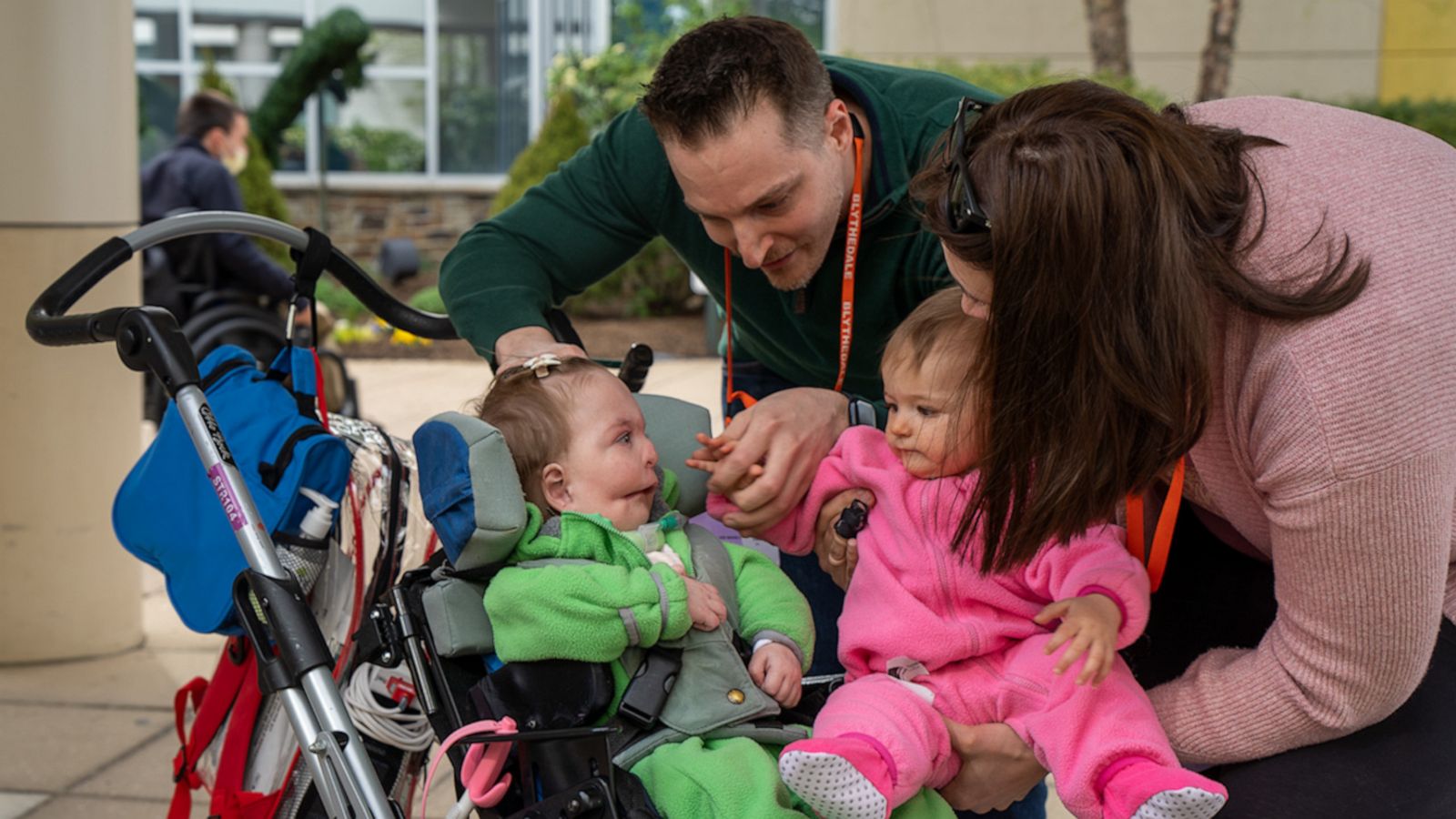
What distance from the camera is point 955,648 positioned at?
2289 millimetres

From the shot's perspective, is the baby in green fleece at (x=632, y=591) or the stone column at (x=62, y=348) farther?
the stone column at (x=62, y=348)

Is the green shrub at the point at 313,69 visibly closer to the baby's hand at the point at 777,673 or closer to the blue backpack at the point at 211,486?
the blue backpack at the point at 211,486

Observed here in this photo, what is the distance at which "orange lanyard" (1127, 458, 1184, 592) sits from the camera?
2.13 metres

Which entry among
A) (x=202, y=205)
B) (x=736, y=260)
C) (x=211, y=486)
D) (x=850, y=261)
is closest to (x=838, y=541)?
(x=850, y=261)

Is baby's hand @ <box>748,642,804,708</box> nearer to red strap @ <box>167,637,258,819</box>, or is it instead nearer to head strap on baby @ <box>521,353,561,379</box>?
head strap on baby @ <box>521,353,561,379</box>

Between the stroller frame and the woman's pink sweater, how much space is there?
1.24 metres

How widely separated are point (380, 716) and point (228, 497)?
0.46 m

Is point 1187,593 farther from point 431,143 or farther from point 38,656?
point 431,143

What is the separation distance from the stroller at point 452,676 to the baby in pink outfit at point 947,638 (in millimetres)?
209

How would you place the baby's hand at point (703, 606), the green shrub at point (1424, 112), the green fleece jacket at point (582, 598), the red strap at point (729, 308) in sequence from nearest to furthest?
the green fleece jacket at point (582, 598)
the baby's hand at point (703, 606)
the red strap at point (729, 308)
the green shrub at point (1424, 112)

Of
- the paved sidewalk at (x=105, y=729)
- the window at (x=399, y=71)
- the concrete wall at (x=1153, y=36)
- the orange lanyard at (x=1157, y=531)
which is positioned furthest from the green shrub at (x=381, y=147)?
the orange lanyard at (x=1157, y=531)

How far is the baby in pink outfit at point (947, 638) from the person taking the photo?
202 centimetres

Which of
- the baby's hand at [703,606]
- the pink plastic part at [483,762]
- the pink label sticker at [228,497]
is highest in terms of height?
the pink label sticker at [228,497]

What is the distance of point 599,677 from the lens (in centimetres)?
216
